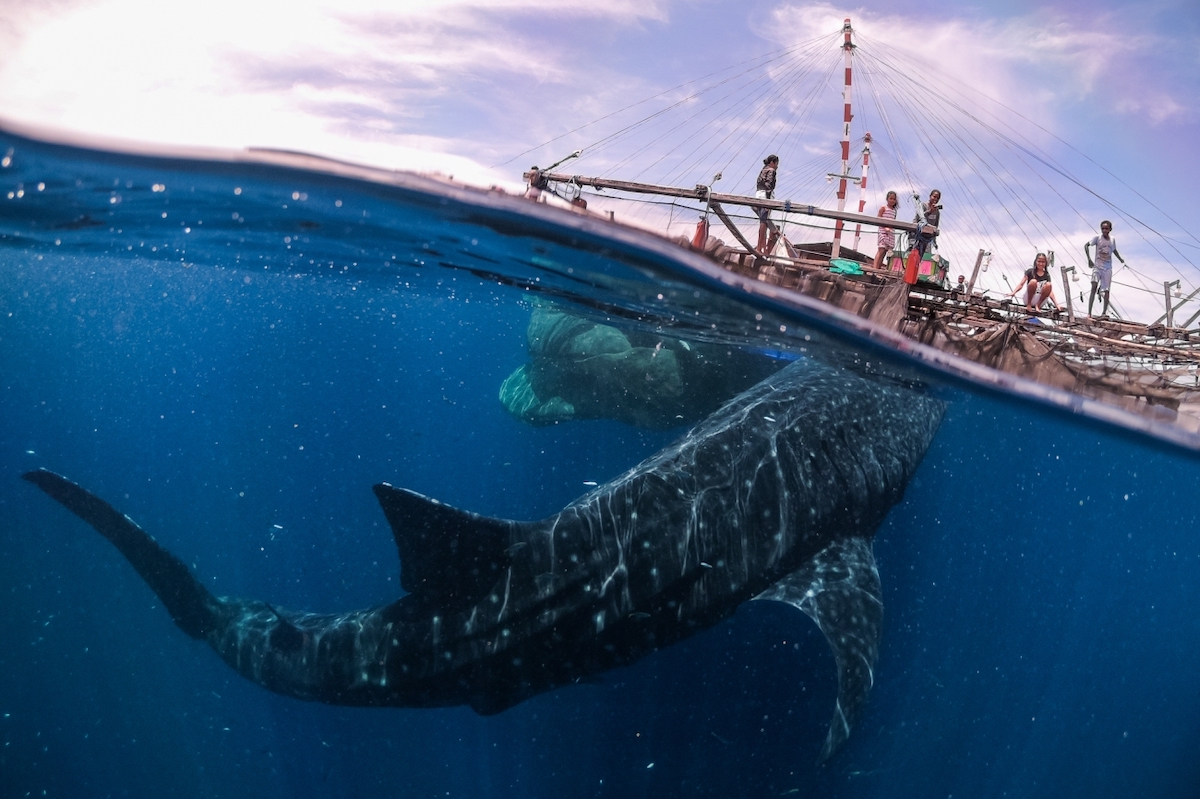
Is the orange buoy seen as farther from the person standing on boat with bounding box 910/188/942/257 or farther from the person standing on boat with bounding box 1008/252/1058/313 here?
the person standing on boat with bounding box 1008/252/1058/313

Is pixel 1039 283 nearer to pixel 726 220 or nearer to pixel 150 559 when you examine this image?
pixel 726 220

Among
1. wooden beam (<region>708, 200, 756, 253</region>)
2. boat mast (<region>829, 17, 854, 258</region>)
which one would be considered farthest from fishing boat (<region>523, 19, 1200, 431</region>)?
boat mast (<region>829, 17, 854, 258</region>)

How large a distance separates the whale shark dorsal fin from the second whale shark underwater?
1cm

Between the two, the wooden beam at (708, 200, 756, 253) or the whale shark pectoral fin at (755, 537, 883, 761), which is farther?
the wooden beam at (708, 200, 756, 253)

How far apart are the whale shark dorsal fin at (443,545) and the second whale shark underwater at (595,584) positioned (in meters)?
0.01

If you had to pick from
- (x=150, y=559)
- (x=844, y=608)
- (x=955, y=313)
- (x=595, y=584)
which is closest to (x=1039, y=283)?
(x=955, y=313)

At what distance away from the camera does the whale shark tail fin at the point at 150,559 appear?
7336 mm

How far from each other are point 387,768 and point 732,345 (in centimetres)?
885

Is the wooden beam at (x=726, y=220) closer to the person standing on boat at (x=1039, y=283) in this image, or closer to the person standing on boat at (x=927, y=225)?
the person standing on boat at (x=927, y=225)

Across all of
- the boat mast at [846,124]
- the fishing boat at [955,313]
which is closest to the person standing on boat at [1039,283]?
the fishing boat at [955,313]

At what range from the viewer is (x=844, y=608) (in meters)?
6.29

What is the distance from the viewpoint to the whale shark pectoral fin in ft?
18.6

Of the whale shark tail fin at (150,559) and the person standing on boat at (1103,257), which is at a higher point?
the person standing on boat at (1103,257)

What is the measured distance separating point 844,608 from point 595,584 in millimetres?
2409
